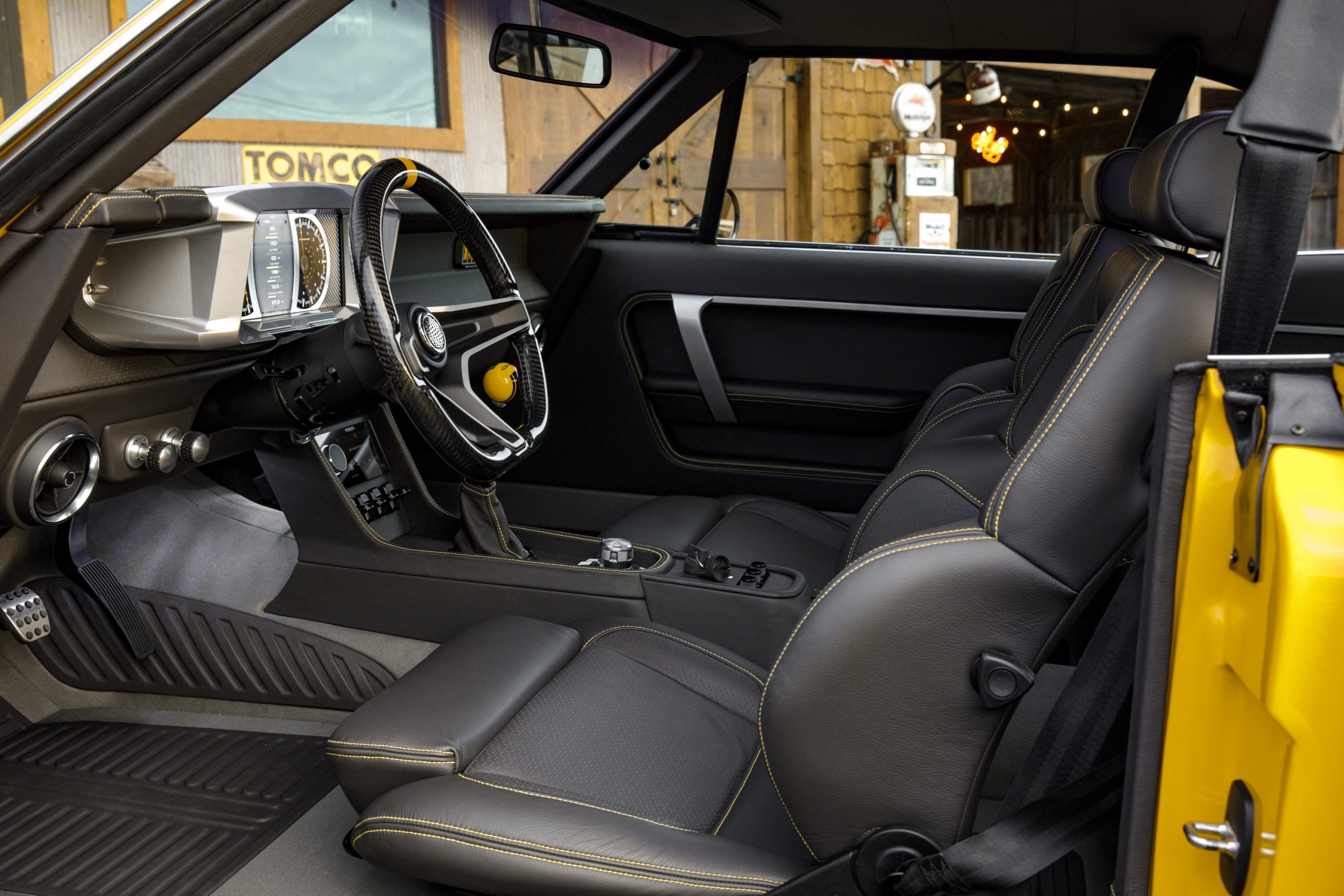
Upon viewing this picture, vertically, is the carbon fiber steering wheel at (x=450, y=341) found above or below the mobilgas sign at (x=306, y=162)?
below

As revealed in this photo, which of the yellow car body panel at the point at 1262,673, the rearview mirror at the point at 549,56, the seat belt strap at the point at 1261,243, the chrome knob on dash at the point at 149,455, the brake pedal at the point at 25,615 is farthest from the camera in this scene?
the rearview mirror at the point at 549,56

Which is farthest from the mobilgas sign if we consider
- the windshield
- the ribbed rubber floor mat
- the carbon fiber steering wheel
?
the ribbed rubber floor mat

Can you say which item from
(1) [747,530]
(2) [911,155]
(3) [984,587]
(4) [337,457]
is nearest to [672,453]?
(1) [747,530]

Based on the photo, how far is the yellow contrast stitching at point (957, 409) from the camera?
6.33ft

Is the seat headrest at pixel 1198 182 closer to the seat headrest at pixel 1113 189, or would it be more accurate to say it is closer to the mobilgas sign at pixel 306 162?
the seat headrest at pixel 1113 189

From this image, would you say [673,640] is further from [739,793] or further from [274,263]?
[274,263]

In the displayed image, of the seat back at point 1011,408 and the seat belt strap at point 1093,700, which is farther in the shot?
the seat back at point 1011,408

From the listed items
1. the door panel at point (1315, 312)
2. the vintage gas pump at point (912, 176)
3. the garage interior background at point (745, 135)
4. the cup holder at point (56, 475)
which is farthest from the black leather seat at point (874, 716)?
the vintage gas pump at point (912, 176)

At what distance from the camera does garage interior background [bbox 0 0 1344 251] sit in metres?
2.21

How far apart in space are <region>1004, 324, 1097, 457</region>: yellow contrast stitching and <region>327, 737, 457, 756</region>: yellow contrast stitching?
90 cm

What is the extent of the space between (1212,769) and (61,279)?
128 cm

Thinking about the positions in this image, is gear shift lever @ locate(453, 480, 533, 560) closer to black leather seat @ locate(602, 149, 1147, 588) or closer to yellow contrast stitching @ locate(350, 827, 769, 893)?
black leather seat @ locate(602, 149, 1147, 588)

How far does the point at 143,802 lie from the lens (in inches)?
68.3

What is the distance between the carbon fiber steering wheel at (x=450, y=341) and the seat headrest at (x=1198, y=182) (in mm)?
1020
